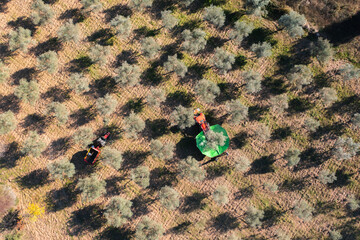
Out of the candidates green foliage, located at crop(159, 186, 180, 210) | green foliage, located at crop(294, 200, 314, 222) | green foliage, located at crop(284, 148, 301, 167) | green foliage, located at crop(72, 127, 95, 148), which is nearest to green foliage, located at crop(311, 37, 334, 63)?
green foliage, located at crop(284, 148, 301, 167)

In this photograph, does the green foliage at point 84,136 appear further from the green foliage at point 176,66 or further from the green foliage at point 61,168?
the green foliage at point 176,66

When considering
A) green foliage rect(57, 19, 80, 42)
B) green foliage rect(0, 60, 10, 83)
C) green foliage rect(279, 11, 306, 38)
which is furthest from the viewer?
green foliage rect(0, 60, 10, 83)

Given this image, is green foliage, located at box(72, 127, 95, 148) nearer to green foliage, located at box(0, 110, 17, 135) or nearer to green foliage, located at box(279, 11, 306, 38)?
green foliage, located at box(0, 110, 17, 135)

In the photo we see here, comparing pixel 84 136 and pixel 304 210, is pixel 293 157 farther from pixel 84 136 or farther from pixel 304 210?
pixel 84 136

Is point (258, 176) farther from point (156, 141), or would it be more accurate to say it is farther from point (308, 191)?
point (156, 141)

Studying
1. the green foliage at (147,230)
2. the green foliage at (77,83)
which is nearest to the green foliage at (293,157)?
the green foliage at (147,230)

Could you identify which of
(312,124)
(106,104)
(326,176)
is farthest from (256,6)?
(326,176)
